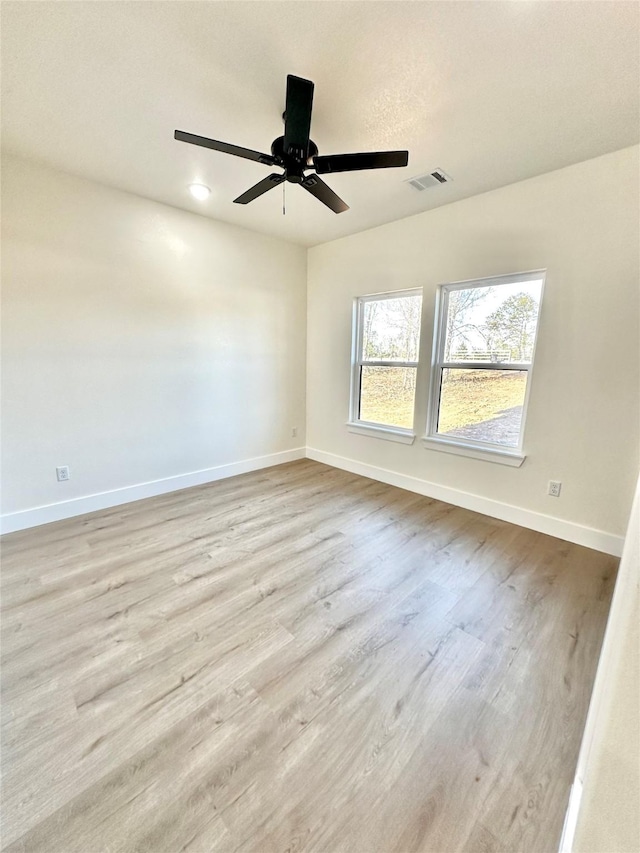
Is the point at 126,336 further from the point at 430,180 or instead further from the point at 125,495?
the point at 430,180

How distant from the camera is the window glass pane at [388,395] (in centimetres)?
360

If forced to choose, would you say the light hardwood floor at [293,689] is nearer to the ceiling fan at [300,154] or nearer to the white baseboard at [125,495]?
the white baseboard at [125,495]

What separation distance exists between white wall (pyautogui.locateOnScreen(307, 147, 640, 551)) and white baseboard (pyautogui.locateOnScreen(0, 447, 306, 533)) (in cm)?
207

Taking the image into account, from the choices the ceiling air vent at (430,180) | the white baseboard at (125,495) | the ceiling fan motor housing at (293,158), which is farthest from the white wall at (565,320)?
the white baseboard at (125,495)

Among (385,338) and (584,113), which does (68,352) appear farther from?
(584,113)

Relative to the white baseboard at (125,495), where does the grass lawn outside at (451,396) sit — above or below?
above

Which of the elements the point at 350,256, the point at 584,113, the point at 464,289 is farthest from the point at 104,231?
the point at 584,113

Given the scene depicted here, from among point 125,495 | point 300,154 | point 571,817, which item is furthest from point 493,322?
point 125,495

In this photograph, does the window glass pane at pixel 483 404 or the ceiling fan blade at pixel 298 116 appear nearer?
the ceiling fan blade at pixel 298 116

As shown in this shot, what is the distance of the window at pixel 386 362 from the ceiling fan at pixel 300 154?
1764 mm

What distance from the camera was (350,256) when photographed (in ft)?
12.6

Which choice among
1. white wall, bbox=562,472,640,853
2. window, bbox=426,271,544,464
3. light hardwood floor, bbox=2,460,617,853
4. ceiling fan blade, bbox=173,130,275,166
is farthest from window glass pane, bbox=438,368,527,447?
white wall, bbox=562,472,640,853

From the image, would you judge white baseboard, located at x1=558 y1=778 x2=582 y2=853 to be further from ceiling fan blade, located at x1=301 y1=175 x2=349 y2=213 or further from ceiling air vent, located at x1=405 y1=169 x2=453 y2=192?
ceiling air vent, located at x1=405 y1=169 x2=453 y2=192

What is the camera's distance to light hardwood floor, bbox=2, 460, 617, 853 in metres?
1.04
